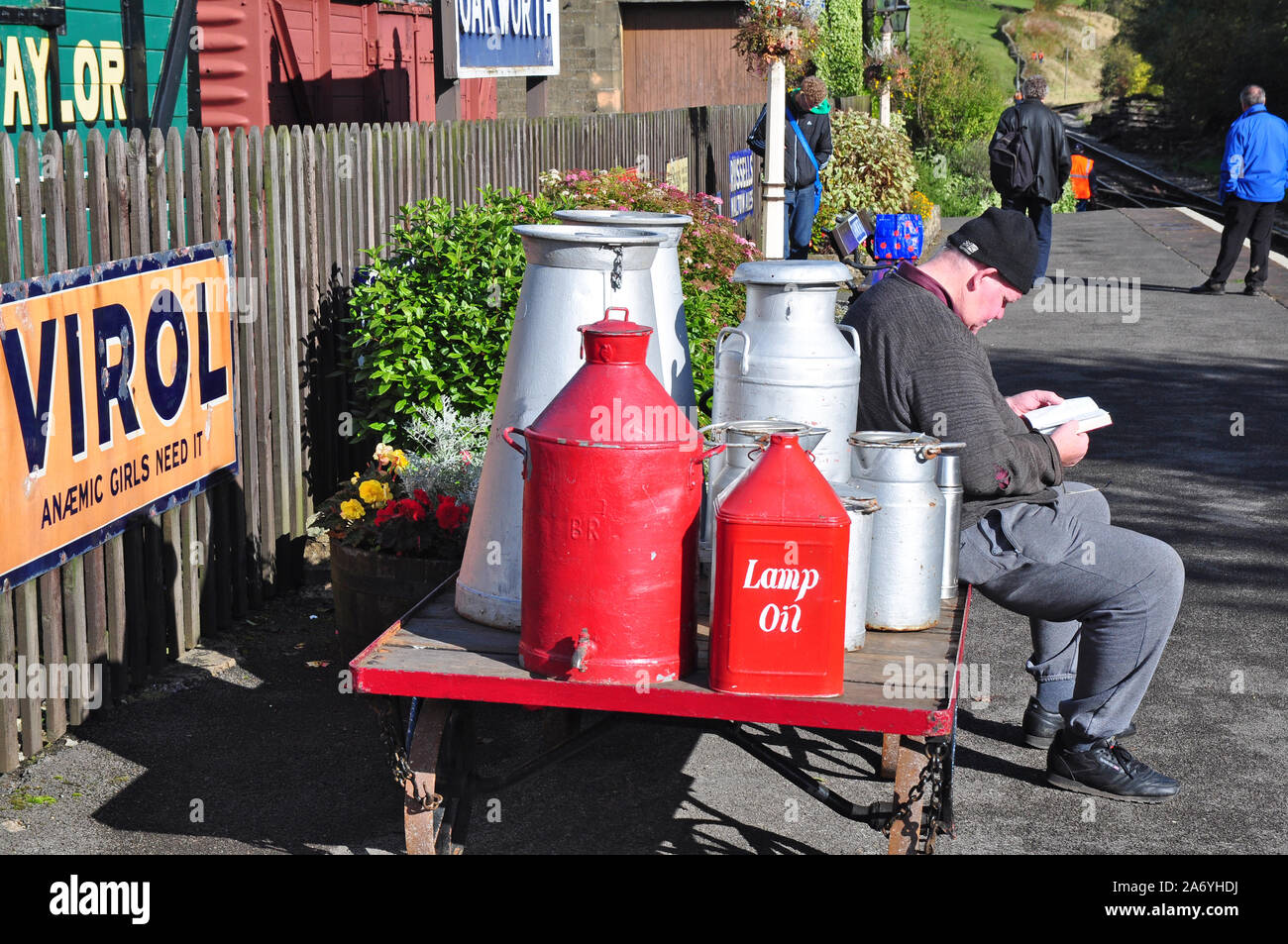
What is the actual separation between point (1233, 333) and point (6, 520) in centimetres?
1113

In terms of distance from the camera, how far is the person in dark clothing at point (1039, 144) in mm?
13773

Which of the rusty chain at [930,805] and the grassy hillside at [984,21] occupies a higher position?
the grassy hillside at [984,21]

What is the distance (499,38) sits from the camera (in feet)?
28.0

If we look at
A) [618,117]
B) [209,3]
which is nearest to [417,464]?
[618,117]

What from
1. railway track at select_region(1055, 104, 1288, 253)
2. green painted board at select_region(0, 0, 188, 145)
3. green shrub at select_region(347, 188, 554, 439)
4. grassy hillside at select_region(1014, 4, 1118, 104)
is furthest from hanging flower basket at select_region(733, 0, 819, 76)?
grassy hillside at select_region(1014, 4, 1118, 104)

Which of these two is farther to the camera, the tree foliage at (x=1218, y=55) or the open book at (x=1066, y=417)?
the tree foliage at (x=1218, y=55)

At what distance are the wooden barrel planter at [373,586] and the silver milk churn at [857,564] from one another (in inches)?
81.8

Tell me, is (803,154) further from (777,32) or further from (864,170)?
(864,170)

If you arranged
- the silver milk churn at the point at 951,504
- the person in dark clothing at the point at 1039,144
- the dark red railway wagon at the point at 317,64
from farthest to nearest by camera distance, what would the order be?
the person in dark clothing at the point at 1039,144
the dark red railway wagon at the point at 317,64
the silver milk churn at the point at 951,504

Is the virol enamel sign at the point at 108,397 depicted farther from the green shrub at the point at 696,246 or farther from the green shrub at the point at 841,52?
the green shrub at the point at 841,52

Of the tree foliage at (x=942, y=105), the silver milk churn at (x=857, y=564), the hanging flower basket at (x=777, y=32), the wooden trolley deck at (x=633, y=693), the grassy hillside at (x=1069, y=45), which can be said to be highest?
the grassy hillside at (x=1069, y=45)

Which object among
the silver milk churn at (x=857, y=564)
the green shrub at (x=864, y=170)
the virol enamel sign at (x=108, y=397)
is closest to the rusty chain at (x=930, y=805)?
the silver milk churn at (x=857, y=564)

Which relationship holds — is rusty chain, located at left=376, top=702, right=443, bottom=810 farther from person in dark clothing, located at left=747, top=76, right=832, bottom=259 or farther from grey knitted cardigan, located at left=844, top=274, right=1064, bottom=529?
person in dark clothing, located at left=747, top=76, right=832, bottom=259

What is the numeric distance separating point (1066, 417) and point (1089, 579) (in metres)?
0.49
